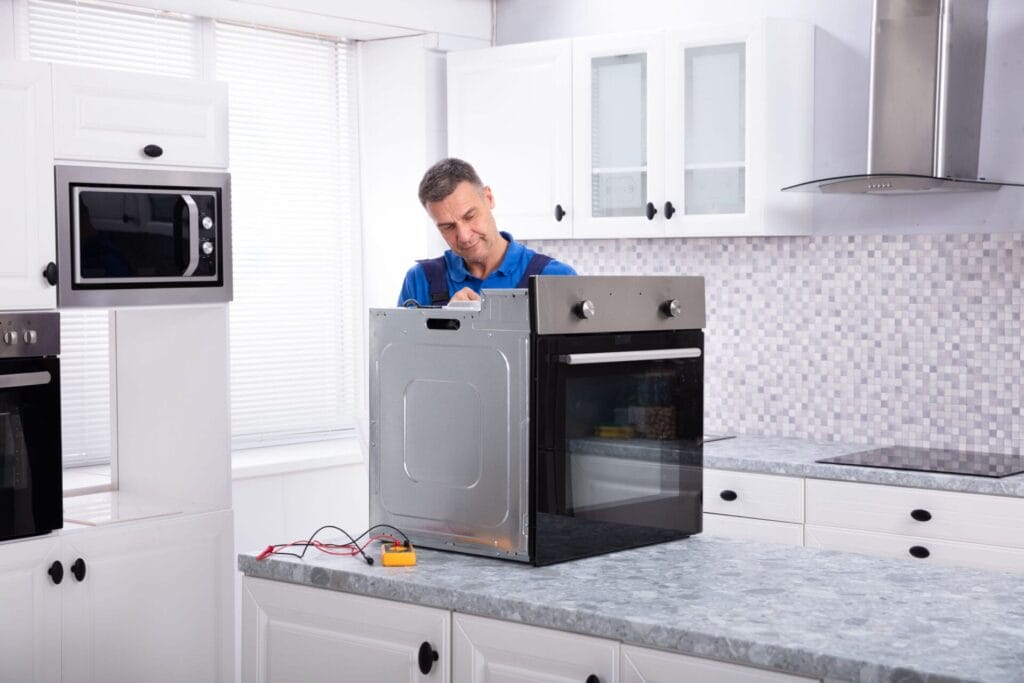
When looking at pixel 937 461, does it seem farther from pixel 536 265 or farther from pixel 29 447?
pixel 29 447

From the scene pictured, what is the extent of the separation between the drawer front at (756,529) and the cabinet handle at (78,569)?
5.94 feet

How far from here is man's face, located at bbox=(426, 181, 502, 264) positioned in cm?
292

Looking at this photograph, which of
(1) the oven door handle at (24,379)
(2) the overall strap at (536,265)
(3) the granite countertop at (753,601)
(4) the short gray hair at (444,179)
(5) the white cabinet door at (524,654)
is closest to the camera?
(3) the granite countertop at (753,601)

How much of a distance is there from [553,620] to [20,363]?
197 cm

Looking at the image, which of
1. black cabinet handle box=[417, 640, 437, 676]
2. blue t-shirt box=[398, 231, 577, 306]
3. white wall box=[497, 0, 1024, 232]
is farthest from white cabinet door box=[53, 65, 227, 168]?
black cabinet handle box=[417, 640, 437, 676]

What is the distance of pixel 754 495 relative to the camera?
13.0 ft

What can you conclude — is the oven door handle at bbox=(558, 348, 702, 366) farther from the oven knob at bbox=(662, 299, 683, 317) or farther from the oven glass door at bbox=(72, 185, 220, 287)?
the oven glass door at bbox=(72, 185, 220, 287)

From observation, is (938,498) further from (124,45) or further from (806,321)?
(124,45)

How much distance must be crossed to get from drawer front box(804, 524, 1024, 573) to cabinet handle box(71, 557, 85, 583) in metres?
2.11

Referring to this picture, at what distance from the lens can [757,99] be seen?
165 inches

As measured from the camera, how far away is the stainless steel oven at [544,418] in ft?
7.32

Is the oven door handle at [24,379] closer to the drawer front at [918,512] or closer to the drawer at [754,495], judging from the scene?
the drawer at [754,495]

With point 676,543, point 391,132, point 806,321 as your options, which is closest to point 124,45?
point 391,132

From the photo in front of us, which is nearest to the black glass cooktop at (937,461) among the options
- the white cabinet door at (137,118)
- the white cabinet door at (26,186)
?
the white cabinet door at (137,118)
